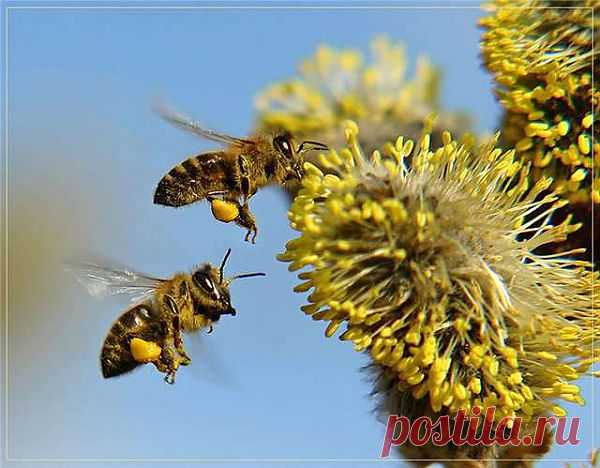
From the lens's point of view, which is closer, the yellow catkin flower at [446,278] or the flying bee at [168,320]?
the yellow catkin flower at [446,278]

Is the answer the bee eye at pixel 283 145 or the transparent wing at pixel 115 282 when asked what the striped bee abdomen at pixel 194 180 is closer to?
the bee eye at pixel 283 145

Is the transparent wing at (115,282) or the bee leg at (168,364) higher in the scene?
the transparent wing at (115,282)

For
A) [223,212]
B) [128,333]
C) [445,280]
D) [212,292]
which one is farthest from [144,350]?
[445,280]

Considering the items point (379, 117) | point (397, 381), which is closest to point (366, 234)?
point (397, 381)

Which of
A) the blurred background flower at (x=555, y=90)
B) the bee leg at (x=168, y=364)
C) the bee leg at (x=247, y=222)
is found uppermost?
the blurred background flower at (x=555, y=90)

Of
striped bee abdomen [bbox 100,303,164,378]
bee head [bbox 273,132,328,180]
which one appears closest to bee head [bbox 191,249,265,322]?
striped bee abdomen [bbox 100,303,164,378]

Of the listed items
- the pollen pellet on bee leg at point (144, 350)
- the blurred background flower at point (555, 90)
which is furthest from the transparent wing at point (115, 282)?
the blurred background flower at point (555, 90)

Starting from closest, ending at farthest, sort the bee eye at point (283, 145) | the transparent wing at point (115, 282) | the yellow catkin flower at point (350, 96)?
1. the bee eye at point (283, 145)
2. the transparent wing at point (115, 282)
3. the yellow catkin flower at point (350, 96)

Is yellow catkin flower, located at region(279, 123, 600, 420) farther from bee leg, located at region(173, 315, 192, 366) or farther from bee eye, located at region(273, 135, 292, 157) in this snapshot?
bee leg, located at region(173, 315, 192, 366)
